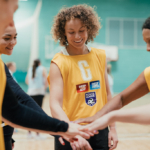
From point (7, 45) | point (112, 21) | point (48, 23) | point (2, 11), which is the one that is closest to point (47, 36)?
point (48, 23)

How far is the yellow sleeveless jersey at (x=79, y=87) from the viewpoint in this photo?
1.49 metres

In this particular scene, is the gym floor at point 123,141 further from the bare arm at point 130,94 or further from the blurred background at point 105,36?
the blurred background at point 105,36

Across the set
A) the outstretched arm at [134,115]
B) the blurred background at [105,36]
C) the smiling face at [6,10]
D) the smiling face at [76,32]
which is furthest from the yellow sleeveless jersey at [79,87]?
the blurred background at [105,36]

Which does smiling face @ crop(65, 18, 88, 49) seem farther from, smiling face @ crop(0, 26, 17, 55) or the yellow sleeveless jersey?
smiling face @ crop(0, 26, 17, 55)

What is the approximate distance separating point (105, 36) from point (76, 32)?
34.3 feet

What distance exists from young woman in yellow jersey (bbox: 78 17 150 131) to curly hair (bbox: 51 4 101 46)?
436 millimetres

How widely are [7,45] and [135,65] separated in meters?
11.2

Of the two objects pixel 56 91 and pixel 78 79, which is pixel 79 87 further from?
pixel 56 91

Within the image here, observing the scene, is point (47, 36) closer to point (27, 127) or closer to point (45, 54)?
point (45, 54)

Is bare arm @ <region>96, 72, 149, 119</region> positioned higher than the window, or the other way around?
the window

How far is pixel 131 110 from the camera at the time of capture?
102 cm

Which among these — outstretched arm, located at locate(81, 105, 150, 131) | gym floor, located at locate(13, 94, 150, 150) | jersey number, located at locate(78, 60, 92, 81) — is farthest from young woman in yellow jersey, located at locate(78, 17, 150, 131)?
gym floor, located at locate(13, 94, 150, 150)

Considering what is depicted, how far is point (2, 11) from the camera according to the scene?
74 cm

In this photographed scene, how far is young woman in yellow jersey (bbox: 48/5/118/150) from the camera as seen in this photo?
1468mm
